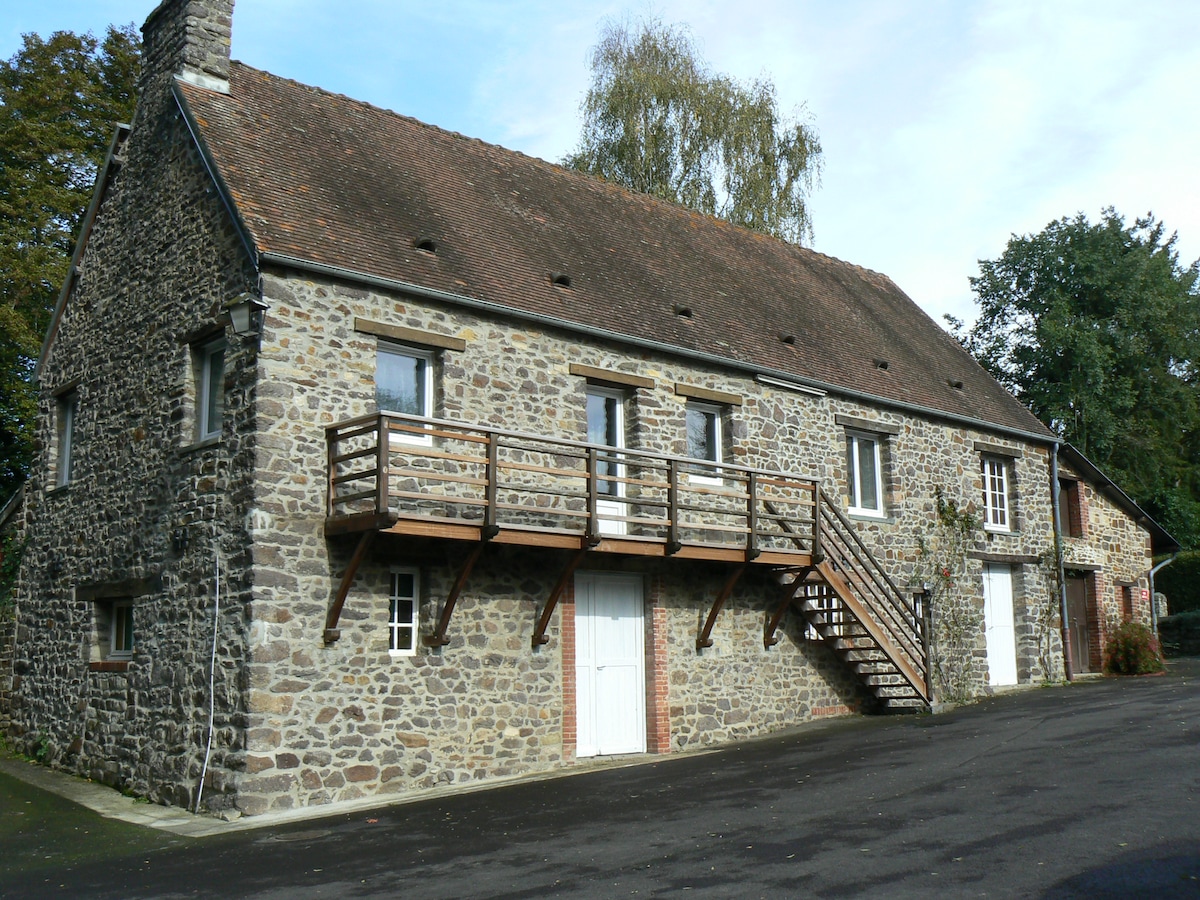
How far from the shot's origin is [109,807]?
12.0m

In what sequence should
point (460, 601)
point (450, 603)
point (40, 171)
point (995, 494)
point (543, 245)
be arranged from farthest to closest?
point (40, 171) < point (995, 494) < point (543, 245) < point (460, 601) < point (450, 603)

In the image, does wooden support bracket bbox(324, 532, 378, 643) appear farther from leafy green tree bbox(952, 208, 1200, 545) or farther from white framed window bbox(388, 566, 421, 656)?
leafy green tree bbox(952, 208, 1200, 545)

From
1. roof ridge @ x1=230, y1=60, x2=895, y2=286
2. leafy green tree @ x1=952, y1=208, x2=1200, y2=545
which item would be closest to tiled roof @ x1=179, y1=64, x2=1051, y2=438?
roof ridge @ x1=230, y1=60, x2=895, y2=286

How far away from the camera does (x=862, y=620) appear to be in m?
A: 15.7

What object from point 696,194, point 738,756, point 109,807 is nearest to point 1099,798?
point 738,756

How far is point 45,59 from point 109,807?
16.9m

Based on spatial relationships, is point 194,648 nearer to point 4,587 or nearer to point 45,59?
point 4,587

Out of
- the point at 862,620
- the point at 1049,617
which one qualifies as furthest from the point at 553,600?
the point at 1049,617

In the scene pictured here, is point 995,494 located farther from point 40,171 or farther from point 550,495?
point 40,171

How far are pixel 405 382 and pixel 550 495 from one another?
2070 mm

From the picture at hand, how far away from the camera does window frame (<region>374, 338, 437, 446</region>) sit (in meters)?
12.8

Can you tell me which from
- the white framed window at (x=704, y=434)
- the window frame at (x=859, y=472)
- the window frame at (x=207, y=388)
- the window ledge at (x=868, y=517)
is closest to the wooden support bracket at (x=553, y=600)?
the white framed window at (x=704, y=434)

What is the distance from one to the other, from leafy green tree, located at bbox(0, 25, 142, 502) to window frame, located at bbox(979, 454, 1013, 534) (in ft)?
56.0

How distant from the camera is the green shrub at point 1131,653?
22.4 m
